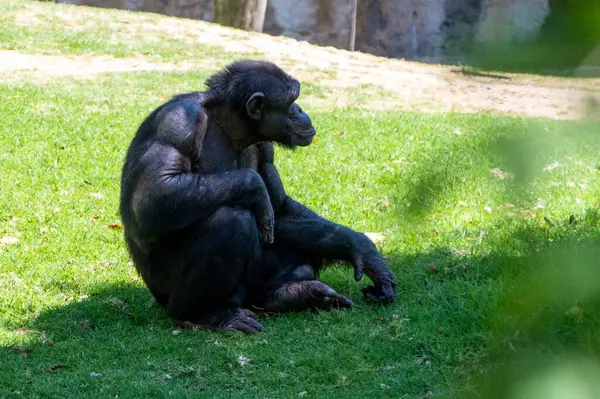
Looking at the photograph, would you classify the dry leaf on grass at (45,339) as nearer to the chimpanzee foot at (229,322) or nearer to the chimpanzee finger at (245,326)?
the chimpanzee foot at (229,322)

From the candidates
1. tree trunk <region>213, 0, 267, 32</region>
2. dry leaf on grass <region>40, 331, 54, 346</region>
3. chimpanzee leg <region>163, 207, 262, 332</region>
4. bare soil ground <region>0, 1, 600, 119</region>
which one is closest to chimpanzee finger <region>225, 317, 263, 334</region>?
chimpanzee leg <region>163, 207, 262, 332</region>

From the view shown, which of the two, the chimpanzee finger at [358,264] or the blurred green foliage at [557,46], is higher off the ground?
the blurred green foliage at [557,46]

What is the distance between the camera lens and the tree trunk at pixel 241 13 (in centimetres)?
1981

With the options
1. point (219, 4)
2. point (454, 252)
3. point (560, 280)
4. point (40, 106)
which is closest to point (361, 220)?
point (454, 252)

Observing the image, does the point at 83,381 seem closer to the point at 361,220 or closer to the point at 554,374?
the point at 361,220

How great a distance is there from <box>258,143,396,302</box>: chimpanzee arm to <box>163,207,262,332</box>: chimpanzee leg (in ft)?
1.75

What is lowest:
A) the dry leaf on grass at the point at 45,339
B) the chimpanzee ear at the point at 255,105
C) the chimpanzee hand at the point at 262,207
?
the dry leaf on grass at the point at 45,339

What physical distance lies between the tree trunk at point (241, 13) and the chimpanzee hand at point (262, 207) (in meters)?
15.3

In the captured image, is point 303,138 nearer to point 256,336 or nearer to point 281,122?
point 281,122

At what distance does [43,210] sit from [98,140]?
2.34 metres

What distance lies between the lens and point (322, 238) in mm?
5637

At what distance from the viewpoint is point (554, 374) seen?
86 centimetres

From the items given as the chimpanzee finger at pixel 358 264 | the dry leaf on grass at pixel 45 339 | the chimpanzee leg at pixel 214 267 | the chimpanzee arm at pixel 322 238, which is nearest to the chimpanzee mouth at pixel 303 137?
the chimpanzee arm at pixel 322 238

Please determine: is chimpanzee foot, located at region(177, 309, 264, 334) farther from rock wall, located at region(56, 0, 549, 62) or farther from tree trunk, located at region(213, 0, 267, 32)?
rock wall, located at region(56, 0, 549, 62)
